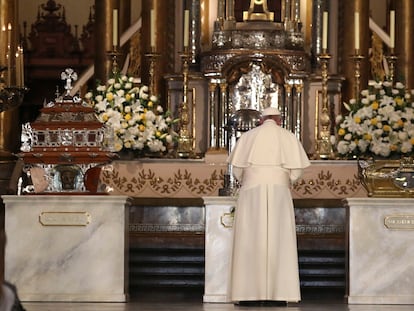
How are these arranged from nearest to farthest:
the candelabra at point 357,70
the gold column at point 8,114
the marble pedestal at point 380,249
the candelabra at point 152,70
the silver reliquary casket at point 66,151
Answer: the marble pedestal at point 380,249, the silver reliquary casket at point 66,151, the candelabra at point 357,70, the candelabra at point 152,70, the gold column at point 8,114

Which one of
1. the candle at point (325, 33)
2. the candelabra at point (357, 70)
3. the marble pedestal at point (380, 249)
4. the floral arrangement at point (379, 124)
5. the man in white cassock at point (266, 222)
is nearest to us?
the man in white cassock at point (266, 222)

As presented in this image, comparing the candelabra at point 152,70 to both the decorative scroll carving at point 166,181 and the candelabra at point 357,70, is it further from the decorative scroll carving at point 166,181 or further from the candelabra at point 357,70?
the candelabra at point 357,70

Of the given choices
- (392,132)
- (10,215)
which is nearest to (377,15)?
(392,132)

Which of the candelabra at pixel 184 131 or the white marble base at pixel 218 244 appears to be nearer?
the white marble base at pixel 218 244

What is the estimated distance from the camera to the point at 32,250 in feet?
39.0

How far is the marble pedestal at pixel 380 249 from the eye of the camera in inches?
468

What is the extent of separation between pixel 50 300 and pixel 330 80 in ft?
19.0

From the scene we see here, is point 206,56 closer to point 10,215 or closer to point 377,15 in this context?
point 10,215

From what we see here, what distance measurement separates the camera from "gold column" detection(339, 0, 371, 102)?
16.5m

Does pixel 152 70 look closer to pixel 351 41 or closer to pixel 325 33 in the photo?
pixel 325 33

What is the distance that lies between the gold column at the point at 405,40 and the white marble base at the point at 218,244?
5.08 m

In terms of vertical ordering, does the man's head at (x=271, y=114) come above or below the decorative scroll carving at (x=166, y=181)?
above

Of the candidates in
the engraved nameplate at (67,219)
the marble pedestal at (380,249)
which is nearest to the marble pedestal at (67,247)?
the engraved nameplate at (67,219)

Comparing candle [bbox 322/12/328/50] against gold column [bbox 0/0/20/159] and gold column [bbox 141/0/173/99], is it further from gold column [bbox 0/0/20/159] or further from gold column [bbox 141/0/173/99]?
gold column [bbox 0/0/20/159]
